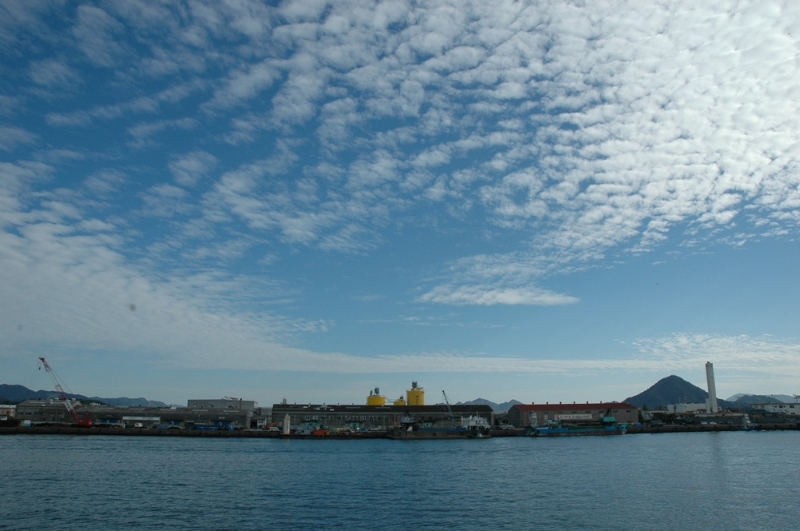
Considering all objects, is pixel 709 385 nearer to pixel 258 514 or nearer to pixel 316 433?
pixel 316 433

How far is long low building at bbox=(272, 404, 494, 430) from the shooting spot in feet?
322

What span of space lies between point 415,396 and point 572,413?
94.5 feet

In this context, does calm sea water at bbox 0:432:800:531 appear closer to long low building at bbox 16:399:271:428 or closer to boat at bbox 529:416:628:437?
boat at bbox 529:416:628:437

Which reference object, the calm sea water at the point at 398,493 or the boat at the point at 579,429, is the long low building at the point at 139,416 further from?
the calm sea water at the point at 398,493

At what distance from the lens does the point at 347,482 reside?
1351 inches

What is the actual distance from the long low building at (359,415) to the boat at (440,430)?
284 centimetres

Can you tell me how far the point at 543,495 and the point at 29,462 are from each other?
35.5 m

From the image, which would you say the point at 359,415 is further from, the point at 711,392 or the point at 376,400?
the point at 711,392

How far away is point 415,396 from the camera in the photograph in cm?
11125

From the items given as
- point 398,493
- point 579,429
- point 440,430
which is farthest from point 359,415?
point 398,493

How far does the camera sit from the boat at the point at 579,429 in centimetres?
9119

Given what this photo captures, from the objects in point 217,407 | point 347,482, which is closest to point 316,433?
point 217,407

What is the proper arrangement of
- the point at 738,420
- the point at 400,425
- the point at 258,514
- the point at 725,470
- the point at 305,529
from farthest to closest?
the point at 738,420 < the point at 400,425 < the point at 725,470 < the point at 258,514 < the point at 305,529

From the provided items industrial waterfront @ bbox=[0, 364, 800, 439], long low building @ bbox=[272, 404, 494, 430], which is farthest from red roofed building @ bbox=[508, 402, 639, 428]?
long low building @ bbox=[272, 404, 494, 430]
